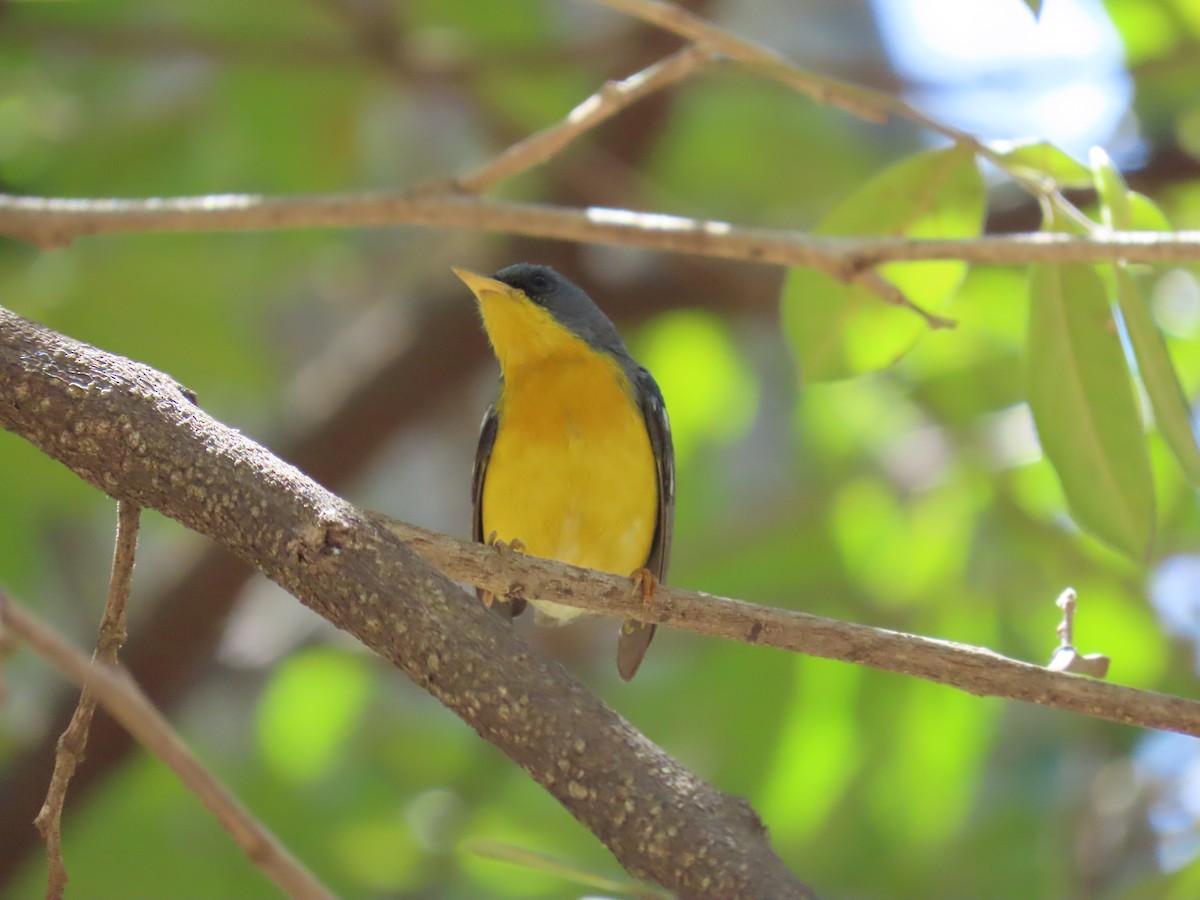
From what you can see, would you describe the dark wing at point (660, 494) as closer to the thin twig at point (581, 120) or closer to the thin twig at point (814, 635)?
the thin twig at point (581, 120)

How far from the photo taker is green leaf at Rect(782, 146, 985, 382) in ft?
11.3

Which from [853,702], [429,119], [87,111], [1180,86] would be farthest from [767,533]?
[429,119]

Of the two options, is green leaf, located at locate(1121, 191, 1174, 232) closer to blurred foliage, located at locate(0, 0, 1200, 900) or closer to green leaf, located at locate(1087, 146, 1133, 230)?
green leaf, located at locate(1087, 146, 1133, 230)

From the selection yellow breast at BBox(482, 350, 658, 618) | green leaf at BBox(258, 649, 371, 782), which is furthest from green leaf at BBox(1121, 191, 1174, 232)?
green leaf at BBox(258, 649, 371, 782)

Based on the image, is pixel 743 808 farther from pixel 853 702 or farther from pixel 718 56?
pixel 853 702

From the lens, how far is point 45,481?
457cm

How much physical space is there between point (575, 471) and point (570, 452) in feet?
0.23

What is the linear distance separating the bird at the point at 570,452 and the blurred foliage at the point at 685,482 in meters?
0.64

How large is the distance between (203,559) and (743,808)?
425 centimetres

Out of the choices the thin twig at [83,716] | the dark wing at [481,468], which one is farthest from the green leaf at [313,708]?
the thin twig at [83,716]

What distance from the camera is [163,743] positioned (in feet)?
4.17

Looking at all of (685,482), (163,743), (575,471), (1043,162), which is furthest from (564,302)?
(163,743)

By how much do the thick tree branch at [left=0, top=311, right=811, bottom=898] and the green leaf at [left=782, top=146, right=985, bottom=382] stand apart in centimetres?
167

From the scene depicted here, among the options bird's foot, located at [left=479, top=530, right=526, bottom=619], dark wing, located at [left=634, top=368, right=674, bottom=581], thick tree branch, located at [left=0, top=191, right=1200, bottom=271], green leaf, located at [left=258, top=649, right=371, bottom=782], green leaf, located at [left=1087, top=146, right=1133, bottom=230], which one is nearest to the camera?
bird's foot, located at [left=479, top=530, right=526, bottom=619]
